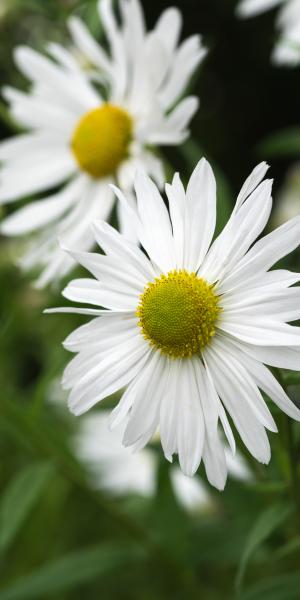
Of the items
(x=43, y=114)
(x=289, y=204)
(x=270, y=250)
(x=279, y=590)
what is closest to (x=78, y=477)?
(x=279, y=590)

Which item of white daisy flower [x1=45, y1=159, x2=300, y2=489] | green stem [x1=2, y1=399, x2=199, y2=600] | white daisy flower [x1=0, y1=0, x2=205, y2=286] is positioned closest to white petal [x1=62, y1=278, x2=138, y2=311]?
white daisy flower [x1=45, y1=159, x2=300, y2=489]

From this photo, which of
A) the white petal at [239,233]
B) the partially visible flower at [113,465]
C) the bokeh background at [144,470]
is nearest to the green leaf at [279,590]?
the bokeh background at [144,470]

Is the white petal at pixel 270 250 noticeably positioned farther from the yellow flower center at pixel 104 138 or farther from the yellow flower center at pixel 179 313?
the yellow flower center at pixel 104 138

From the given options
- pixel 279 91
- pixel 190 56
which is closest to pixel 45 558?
pixel 190 56

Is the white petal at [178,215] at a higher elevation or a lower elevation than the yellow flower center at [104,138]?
lower

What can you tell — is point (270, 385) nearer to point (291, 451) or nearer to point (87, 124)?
point (291, 451)

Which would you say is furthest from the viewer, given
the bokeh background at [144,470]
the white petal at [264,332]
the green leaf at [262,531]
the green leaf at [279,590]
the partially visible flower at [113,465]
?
the partially visible flower at [113,465]
